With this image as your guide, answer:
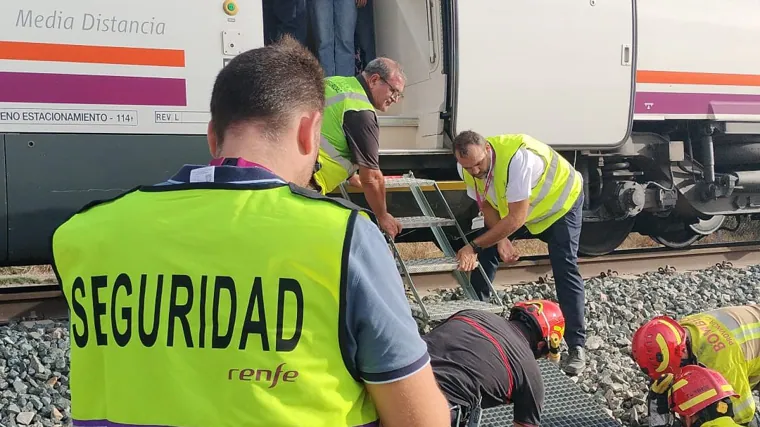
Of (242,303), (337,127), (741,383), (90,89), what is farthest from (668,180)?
(242,303)

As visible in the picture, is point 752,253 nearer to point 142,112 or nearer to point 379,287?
point 142,112

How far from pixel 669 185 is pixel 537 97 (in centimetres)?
194

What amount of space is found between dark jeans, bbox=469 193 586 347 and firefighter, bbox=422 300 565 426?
1.63 meters

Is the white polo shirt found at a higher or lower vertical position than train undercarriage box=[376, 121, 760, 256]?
higher

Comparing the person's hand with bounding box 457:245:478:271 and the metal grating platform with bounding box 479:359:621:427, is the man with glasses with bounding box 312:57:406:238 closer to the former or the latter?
the person's hand with bounding box 457:245:478:271

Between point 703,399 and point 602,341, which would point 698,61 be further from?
point 703,399

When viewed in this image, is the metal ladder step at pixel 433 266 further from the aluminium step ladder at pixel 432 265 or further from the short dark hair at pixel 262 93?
the short dark hair at pixel 262 93

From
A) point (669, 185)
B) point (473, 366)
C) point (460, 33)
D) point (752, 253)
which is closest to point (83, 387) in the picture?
point (473, 366)

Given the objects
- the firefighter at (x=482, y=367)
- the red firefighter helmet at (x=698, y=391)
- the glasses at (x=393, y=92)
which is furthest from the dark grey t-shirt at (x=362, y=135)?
the red firefighter helmet at (x=698, y=391)

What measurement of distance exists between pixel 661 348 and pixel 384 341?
2.33m

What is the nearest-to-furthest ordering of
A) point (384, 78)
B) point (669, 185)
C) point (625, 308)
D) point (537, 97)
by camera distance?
point (384, 78)
point (625, 308)
point (537, 97)
point (669, 185)

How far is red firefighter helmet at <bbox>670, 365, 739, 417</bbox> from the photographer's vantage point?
9.27 feet

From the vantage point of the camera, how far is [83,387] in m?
1.32

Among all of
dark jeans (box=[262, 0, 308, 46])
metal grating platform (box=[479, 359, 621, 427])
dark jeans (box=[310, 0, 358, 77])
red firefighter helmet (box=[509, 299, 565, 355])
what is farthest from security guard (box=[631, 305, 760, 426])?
dark jeans (box=[262, 0, 308, 46])
